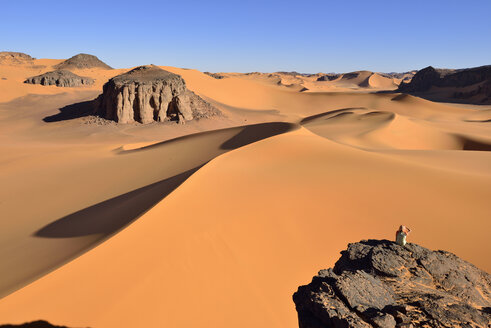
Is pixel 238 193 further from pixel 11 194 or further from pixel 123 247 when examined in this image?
pixel 11 194

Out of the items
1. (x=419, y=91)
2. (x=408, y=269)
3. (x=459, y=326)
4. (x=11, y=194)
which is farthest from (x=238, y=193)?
(x=419, y=91)

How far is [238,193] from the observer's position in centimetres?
671

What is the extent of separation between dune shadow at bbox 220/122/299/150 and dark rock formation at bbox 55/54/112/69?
54380mm

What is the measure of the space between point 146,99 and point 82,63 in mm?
41133

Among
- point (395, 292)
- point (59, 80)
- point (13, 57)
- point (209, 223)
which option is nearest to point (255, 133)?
point (209, 223)

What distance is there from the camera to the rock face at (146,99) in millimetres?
26031

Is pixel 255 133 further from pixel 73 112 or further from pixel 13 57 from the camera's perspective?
pixel 13 57

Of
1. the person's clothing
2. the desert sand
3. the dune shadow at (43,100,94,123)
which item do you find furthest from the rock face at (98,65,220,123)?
the person's clothing

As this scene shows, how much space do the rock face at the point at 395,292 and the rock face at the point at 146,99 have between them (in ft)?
82.8

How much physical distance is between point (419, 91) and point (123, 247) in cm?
6923

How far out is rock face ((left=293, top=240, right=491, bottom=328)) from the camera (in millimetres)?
2717

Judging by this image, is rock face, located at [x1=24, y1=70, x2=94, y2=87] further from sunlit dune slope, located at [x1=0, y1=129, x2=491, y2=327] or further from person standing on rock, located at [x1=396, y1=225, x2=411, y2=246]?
person standing on rock, located at [x1=396, y1=225, x2=411, y2=246]

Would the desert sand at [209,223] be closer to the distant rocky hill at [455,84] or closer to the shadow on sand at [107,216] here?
the shadow on sand at [107,216]

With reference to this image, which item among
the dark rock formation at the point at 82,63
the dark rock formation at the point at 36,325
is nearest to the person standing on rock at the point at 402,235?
the dark rock formation at the point at 36,325
